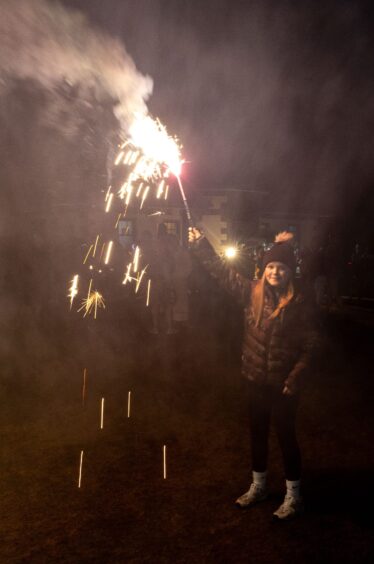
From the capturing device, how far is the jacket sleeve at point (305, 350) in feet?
11.6

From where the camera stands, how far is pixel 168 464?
178 inches

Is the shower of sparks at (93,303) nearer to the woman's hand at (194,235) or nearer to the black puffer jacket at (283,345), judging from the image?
the woman's hand at (194,235)

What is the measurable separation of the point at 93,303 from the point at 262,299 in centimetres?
974

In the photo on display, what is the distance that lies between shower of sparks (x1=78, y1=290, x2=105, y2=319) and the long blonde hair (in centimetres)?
864


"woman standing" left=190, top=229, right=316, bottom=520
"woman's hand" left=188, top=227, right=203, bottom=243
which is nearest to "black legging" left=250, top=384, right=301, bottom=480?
"woman standing" left=190, top=229, right=316, bottom=520

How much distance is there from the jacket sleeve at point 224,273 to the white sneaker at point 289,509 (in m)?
1.51

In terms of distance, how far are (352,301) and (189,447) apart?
43.5ft

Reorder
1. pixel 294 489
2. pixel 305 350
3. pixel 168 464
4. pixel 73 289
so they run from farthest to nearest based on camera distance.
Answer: pixel 73 289 < pixel 168 464 < pixel 294 489 < pixel 305 350

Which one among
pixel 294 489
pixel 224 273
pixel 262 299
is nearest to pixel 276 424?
pixel 294 489

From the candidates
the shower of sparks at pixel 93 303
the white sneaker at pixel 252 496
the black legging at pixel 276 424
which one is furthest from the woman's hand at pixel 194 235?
the shower of sparks at pixel 93 303

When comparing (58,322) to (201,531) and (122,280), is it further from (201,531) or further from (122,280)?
(201,531)

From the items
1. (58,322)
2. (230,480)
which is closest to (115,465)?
(230,480)

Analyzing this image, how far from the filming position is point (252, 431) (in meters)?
3.86

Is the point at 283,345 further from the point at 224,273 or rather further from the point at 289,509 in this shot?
the point at 289,509
